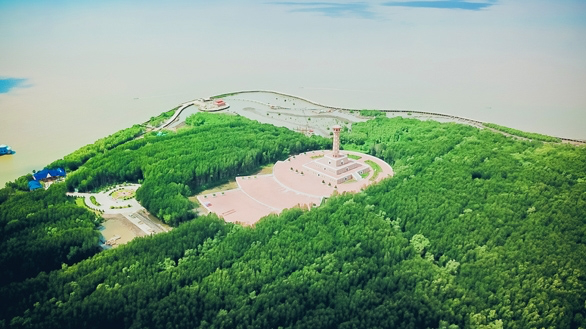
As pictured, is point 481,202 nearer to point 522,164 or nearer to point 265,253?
point 522,164

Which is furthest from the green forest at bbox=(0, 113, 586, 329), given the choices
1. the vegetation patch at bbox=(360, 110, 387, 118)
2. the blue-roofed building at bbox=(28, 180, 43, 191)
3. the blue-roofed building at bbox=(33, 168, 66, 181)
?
the vegetation patch at bbox=(360, 110, 387, 118)

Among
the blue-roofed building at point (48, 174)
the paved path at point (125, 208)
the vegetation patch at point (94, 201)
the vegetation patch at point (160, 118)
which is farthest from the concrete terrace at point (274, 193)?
the vegetation patch at point (160, 118)

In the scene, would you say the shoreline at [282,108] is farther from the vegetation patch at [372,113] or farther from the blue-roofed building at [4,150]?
the vegetation patch at [372,113]

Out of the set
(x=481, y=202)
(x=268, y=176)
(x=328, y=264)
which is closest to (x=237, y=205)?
(x=268, y=176)

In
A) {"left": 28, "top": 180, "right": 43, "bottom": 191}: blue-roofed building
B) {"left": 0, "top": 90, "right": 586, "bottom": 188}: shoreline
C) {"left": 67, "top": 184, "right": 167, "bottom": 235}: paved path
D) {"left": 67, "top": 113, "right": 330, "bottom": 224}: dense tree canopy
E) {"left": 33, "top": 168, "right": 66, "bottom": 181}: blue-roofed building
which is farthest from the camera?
{"left": 0, "top": 90, "right": 586, "bottom": 188}: shoreline

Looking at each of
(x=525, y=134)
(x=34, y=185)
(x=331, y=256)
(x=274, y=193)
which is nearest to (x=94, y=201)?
(x=34, y=185)

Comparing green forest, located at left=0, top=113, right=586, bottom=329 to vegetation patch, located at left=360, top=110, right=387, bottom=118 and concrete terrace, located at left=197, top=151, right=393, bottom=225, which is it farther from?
vegetation patch, located at left=360, top=110, right=387, bottom=118
